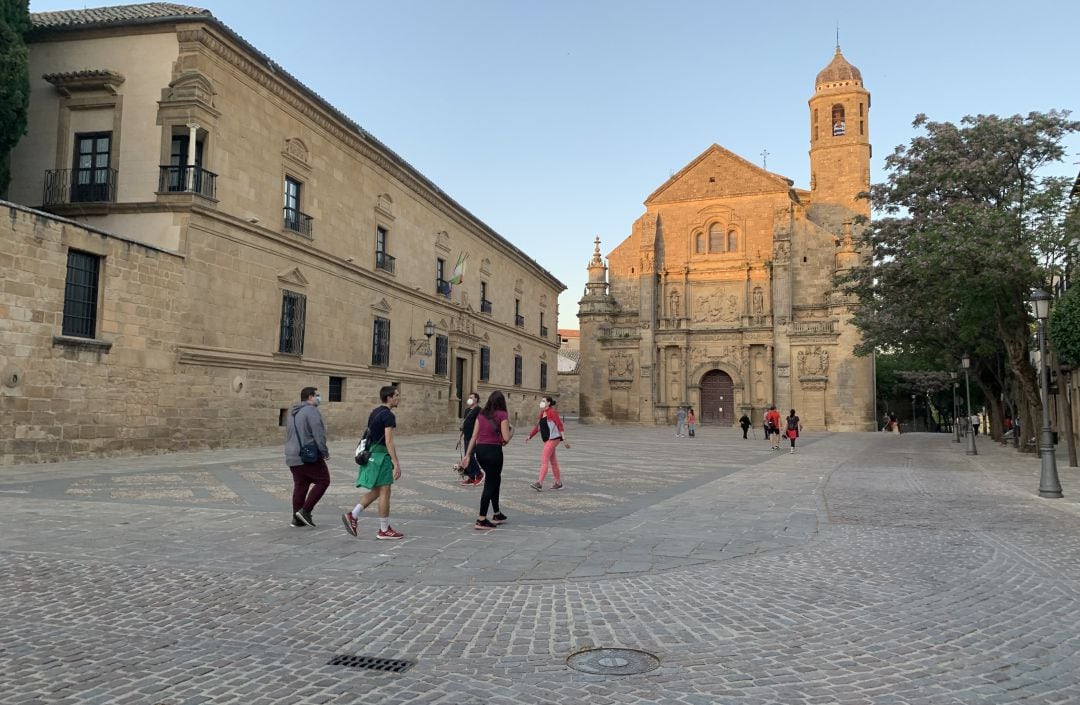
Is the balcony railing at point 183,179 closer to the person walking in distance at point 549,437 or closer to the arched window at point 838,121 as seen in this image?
the person walking in distance at point 549,437

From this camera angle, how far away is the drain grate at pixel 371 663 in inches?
149

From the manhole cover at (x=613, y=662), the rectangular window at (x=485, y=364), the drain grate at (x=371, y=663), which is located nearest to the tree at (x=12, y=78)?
the drain grate at (x=371, y=663)

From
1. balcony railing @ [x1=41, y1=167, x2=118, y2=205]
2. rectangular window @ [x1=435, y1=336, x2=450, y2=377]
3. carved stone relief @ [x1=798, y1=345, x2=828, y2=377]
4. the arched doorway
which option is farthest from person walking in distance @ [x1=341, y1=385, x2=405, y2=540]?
the arched doorway

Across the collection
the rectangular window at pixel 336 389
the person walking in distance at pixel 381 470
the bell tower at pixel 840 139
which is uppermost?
the bell tower at pixel 840 139

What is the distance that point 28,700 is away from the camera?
3295mm

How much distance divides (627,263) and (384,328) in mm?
26662

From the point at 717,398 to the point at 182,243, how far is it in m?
34.9

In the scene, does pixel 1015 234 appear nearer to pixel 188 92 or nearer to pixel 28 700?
pixel 28 700

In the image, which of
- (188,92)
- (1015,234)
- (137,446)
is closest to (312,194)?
(188,92)

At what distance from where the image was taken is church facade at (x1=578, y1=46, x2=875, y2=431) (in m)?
41.9

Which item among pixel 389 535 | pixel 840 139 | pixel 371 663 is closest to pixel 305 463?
pixel 389 535

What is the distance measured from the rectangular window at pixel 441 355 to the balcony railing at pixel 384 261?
14.8 ft

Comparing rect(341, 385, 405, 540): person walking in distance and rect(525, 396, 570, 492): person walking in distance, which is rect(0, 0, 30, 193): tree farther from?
rect(341, 385, 405, 540): person walking in distance

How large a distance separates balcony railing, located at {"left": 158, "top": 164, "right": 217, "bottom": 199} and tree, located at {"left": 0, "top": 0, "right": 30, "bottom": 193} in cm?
341
